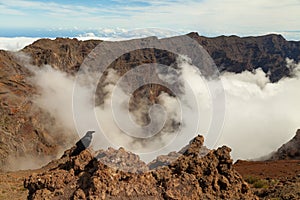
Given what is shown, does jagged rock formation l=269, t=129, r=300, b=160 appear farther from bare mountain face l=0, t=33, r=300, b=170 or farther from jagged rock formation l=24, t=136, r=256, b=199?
bare mountain face l=0, t=33, r=300, b=170

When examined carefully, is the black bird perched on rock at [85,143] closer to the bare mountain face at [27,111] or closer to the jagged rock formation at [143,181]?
the jagged rock formation at [143,181]

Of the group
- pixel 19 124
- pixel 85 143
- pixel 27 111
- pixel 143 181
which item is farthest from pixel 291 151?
pixel 27 111

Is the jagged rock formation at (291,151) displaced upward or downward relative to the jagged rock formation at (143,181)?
downward

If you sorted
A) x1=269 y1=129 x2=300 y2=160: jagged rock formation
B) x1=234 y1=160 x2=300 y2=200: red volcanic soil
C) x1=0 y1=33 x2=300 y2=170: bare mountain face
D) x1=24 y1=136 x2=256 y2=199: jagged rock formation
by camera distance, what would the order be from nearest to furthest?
1. x1=24 y1=136 x2=256 y2=199: jagged rock formation
2. x1=234 y1=160 x2=300 y2=200: red volcanic soil
3. x1=269 y1=129 x2=300 y2=160: jagged rock formation
4. x1=0 y1=33 x2=300 y2=170: bare mountain face

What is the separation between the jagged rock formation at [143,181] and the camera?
49.5ft

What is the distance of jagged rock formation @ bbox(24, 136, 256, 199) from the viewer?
15.1 meters

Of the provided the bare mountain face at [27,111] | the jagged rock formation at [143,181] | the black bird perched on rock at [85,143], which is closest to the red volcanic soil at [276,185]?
the jagged rock formation at [143,181]

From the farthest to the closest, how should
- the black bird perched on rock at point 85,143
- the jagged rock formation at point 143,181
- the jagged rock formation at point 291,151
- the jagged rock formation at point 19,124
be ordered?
1. the jagged rock formation at point 19,124
2. the jagged rock formation at point 291,151
3. the black bird perched on rock at point 85,143
4. the jagged rock formation at point 143,181

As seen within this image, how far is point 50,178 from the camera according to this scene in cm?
1648

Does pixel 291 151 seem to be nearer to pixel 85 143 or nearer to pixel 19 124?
pixel 85 143

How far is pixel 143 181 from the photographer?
15430 mm

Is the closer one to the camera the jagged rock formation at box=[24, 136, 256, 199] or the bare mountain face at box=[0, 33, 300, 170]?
the jagged rock formation at box=[24, 136, 256, 199]

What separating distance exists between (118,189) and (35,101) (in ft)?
341

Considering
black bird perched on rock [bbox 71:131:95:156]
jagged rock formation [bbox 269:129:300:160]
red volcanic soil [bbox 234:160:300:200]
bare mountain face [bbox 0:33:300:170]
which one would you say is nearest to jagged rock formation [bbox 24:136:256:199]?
red volcanic soil [bbox 234:160:300:200]
